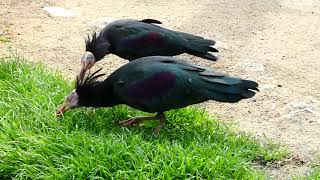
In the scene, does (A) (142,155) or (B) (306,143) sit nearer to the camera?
(A) (142,155)

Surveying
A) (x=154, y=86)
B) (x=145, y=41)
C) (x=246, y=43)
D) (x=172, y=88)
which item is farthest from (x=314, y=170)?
(x=246, y=43)

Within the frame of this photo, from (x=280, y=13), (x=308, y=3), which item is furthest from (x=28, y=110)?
(x=308, y=3)

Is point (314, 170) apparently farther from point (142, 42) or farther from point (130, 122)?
point (142, 42)

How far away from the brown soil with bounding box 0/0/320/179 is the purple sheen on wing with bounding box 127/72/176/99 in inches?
34.4

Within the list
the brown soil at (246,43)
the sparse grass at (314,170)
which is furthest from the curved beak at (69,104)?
the sparse grass at (314,170)

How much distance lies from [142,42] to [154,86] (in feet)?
2.81

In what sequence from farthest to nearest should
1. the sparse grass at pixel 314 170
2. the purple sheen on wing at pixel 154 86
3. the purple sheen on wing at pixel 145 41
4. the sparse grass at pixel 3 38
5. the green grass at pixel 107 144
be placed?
the sparse grass at pixel 3 38
the purple sheen on wing at pixel 145 41
the purple sheen on wing at pixel 154 86
the sparse grass at pixel 314 170
the green grass at pixel 107 144

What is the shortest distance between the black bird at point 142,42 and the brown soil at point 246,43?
52 cm

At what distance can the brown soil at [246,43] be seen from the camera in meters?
4.94

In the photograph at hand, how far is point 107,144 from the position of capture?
13.1 ft

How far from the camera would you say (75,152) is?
3959 millimetres

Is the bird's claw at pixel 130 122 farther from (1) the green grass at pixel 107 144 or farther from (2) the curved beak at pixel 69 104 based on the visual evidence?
(2) the curved beak at pixel 69 104

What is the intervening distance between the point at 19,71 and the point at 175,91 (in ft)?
5.09

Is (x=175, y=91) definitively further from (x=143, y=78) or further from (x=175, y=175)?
(x=175, y=175)
